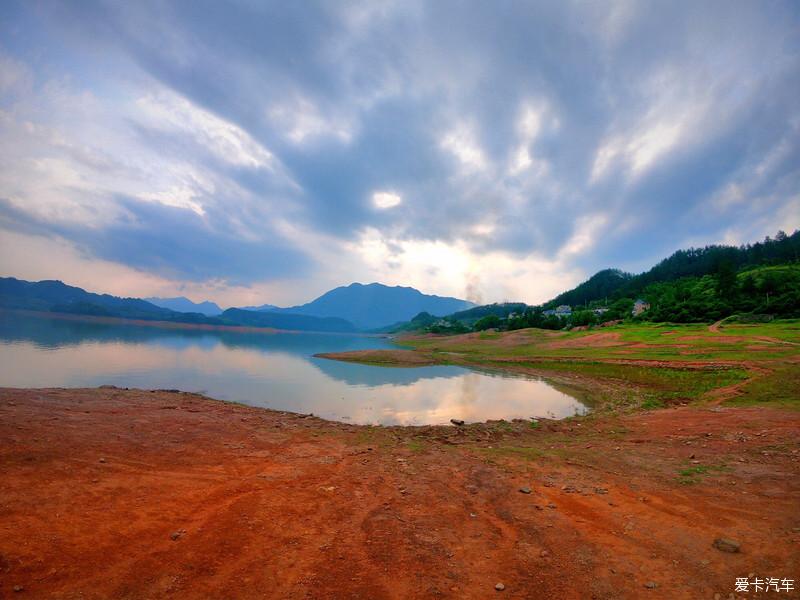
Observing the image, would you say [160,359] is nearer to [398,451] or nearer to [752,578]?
[398,451]

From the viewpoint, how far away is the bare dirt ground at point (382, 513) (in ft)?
17.4

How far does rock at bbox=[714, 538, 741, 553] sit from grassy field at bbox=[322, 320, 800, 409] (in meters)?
16.2

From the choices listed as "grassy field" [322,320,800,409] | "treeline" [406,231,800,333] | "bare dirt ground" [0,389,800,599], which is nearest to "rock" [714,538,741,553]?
"bare dirt ground" [0,389,800,599]

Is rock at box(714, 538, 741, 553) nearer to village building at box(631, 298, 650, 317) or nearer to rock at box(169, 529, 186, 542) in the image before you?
rock at box(169, 529, 186, 542)

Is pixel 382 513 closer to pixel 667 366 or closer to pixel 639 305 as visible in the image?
pixel 667 366

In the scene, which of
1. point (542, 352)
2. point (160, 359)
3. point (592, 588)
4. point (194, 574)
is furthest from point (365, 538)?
point (542, 352)

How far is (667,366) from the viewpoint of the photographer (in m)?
34.1

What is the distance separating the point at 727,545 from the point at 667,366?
35.0 m

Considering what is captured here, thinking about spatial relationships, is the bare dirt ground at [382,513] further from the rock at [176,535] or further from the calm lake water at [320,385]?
the calm lake water at [320,385]

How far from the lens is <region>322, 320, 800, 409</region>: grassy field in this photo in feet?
73.0

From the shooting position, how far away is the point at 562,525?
23.4ft

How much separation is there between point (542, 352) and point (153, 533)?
5776 centimetres

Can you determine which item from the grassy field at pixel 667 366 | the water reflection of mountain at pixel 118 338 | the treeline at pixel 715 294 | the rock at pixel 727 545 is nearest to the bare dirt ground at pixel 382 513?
the rock at pixel 727 545

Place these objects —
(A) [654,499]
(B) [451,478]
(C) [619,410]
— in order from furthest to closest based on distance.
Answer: (C) [619,410]
(B) [451,478]
(A) [654,499]
